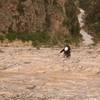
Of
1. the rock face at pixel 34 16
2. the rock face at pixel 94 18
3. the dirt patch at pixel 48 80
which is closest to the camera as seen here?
the dirt patch at pixel 48 80

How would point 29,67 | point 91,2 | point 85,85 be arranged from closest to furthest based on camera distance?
point 85,85, point 29,67, point 91,2

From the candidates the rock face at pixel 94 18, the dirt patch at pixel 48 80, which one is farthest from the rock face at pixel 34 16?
the dirt patch at pixel 48 80

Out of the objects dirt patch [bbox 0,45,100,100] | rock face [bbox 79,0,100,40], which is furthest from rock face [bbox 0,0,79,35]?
dirt patch [bbox 0,45,100,100]

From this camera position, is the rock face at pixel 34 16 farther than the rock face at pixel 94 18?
No

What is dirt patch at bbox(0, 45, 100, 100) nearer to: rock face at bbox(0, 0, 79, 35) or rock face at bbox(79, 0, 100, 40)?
rock face at bbox(0, 0, 79, 35)

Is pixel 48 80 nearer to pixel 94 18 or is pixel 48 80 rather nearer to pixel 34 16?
pixel 34 16

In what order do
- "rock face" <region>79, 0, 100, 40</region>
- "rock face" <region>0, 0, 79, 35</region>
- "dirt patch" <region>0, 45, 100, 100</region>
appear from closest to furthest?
"dirt patch" <region>0, 45, 100, 100</region>
"rock face" <region>0, 0, 79, 35</region>
"rock face" <region>79, 0, 100, 40</region>

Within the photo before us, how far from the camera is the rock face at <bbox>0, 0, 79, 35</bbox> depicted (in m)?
56.1

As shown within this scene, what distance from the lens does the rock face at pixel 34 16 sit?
56.1 metres

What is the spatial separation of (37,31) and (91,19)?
38.6 m

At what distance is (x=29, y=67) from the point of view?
30.6 metres

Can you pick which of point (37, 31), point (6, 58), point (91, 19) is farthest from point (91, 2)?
point (6, 58)

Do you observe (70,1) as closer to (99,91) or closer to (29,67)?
(29,67)

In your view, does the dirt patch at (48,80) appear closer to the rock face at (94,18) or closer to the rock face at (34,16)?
the rock face at (34,16)
